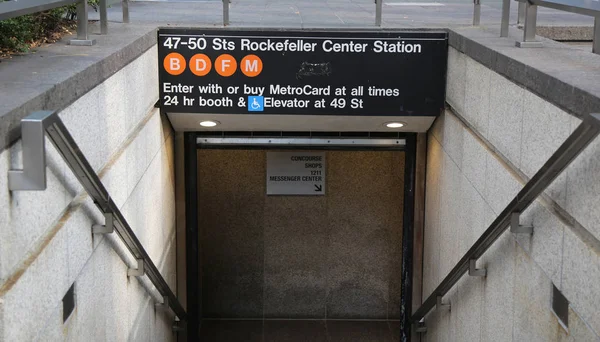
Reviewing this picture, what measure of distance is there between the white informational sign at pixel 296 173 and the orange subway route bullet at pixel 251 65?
2870 mm

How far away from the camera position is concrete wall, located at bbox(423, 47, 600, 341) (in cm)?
339

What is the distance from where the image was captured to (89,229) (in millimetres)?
4031

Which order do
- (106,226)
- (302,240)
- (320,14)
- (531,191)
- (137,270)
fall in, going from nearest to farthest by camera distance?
(531,191)
(106,226)
(137,270)
(320,14)
(302,240)

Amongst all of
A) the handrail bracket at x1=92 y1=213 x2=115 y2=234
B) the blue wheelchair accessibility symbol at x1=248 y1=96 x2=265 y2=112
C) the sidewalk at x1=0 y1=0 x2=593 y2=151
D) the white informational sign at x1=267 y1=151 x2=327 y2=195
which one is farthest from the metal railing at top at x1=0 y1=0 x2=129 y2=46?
the white informational sign at x1=267 y1=151 x2=327 y2=195

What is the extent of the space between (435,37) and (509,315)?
8.98ft

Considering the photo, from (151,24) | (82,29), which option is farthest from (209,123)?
(82,29)

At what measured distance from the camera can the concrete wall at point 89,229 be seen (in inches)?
115

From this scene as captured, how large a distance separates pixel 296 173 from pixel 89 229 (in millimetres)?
5588

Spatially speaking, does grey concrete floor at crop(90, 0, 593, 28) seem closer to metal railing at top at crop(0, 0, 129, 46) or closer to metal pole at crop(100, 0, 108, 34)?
metal railing at top at crop(0, 0, 129, 46)

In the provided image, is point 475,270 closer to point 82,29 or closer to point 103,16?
point 82,29

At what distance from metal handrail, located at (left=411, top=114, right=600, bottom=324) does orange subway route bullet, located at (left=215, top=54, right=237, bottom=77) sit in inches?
90.7

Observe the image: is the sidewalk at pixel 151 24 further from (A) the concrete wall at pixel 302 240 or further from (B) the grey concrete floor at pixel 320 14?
(A) the concrete wall at pixel 302 240

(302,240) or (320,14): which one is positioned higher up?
(320,14)

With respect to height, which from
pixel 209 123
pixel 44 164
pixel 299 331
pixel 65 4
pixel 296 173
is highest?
pixel 65 4
